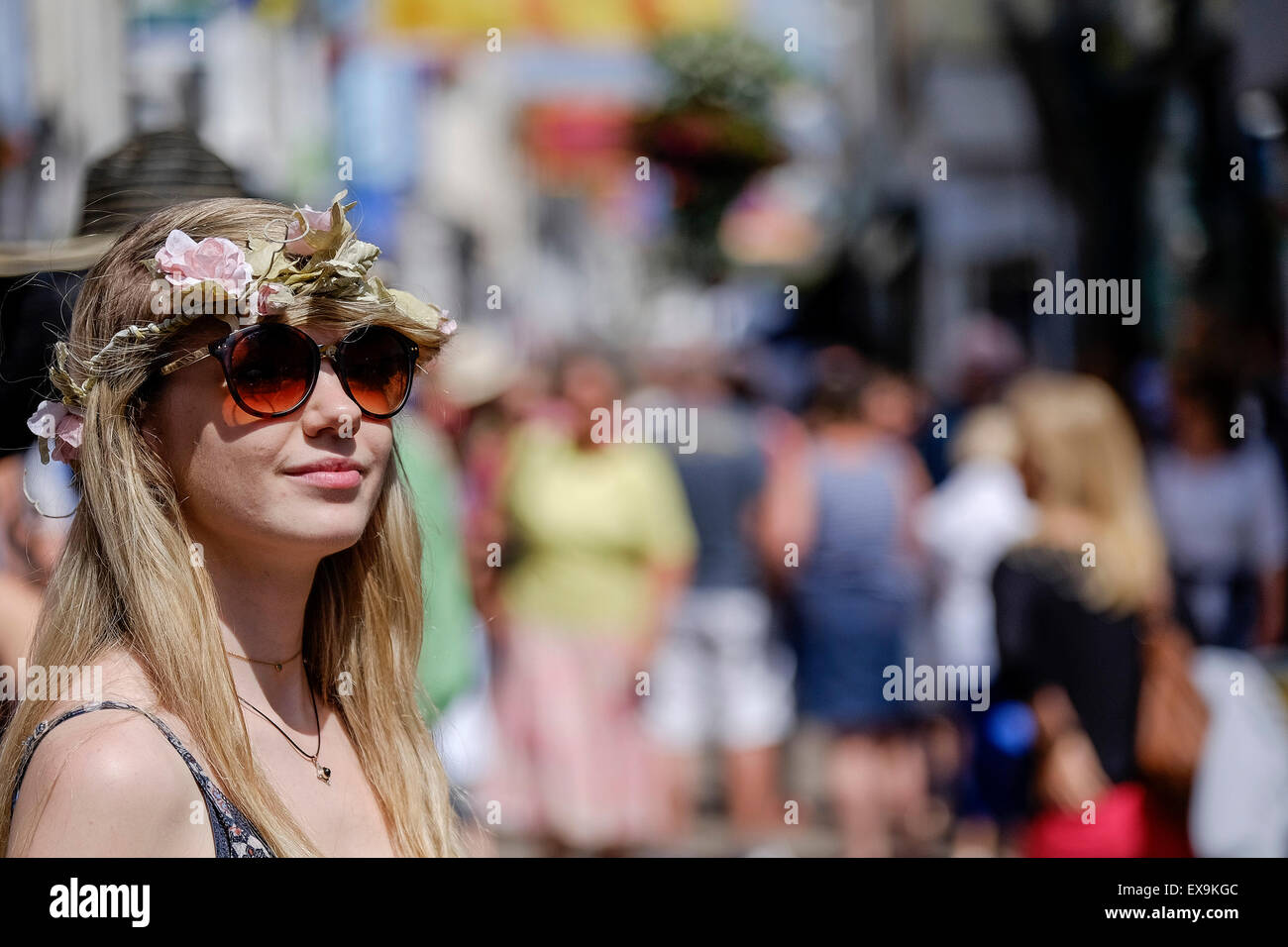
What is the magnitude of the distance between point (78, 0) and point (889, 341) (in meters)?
9.53

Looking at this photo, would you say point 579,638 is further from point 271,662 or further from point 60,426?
point 60,426

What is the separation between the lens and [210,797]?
1572 mm

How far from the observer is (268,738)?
5.86 feet

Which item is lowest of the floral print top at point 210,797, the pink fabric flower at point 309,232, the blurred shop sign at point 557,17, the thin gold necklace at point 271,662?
the floral print top at point 210,797

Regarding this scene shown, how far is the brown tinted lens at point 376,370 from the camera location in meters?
1.79

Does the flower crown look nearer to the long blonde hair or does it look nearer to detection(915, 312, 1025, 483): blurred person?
the long blonde hair

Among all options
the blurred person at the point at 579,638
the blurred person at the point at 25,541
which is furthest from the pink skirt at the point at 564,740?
the blurred person at the point at 25,541

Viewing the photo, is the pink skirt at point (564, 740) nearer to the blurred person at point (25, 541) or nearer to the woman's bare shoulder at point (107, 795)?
the blurred person at point (25, 541)

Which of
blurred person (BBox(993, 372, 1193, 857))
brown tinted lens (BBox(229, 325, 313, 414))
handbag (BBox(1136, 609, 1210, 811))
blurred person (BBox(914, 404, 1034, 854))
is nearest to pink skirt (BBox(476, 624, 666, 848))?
blurred person (BBox(914, 404, 1034, 854))

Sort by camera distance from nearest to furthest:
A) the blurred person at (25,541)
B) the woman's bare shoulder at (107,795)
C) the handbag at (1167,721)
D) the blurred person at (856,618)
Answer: the woman's bare shoulder at (107,795)
the blurred person at (25,541)
the handbag at (1167,721)
the blurred person at (856,618)

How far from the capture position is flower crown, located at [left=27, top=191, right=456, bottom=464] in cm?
170

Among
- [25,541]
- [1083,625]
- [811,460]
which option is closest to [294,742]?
[25,541]

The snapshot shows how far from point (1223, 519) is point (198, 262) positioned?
206 inches
